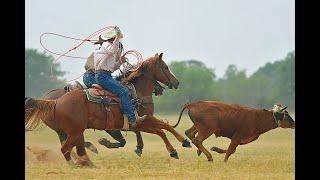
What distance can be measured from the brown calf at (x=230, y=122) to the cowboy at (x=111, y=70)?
124cm

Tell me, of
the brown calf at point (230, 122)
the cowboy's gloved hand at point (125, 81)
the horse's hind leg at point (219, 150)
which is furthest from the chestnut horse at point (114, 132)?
the horse's hind leg at point (219, 150)

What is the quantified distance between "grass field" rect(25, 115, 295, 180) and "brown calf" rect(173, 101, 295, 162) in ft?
0.99

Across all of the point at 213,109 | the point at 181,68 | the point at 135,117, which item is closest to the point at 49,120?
the point at 135,117

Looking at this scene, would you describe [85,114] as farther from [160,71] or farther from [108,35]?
[160,71]

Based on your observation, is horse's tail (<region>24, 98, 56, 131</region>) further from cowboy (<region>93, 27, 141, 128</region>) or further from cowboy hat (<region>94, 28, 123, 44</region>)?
cowboy hat (<region>94, 28, 123, 44</region>)

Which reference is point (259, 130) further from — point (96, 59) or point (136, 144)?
point (96, 59)

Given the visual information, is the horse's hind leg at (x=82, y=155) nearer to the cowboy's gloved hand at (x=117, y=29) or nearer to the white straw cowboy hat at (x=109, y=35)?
the white straw cowboy hat at (x=109, y=35)

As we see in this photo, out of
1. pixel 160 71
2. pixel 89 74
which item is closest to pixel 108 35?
pixel 89 74

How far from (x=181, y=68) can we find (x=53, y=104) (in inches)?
272

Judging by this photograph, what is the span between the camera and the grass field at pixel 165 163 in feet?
49.2

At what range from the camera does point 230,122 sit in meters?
16.3

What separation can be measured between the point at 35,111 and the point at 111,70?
4.84 feet

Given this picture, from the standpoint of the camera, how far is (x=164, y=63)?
1598cm

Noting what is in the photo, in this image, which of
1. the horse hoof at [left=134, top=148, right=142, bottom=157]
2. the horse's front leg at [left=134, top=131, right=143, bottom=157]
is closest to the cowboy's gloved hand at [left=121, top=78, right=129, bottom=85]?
the horse's front leg at [left=134, top=131, right=143, bottom=157]
